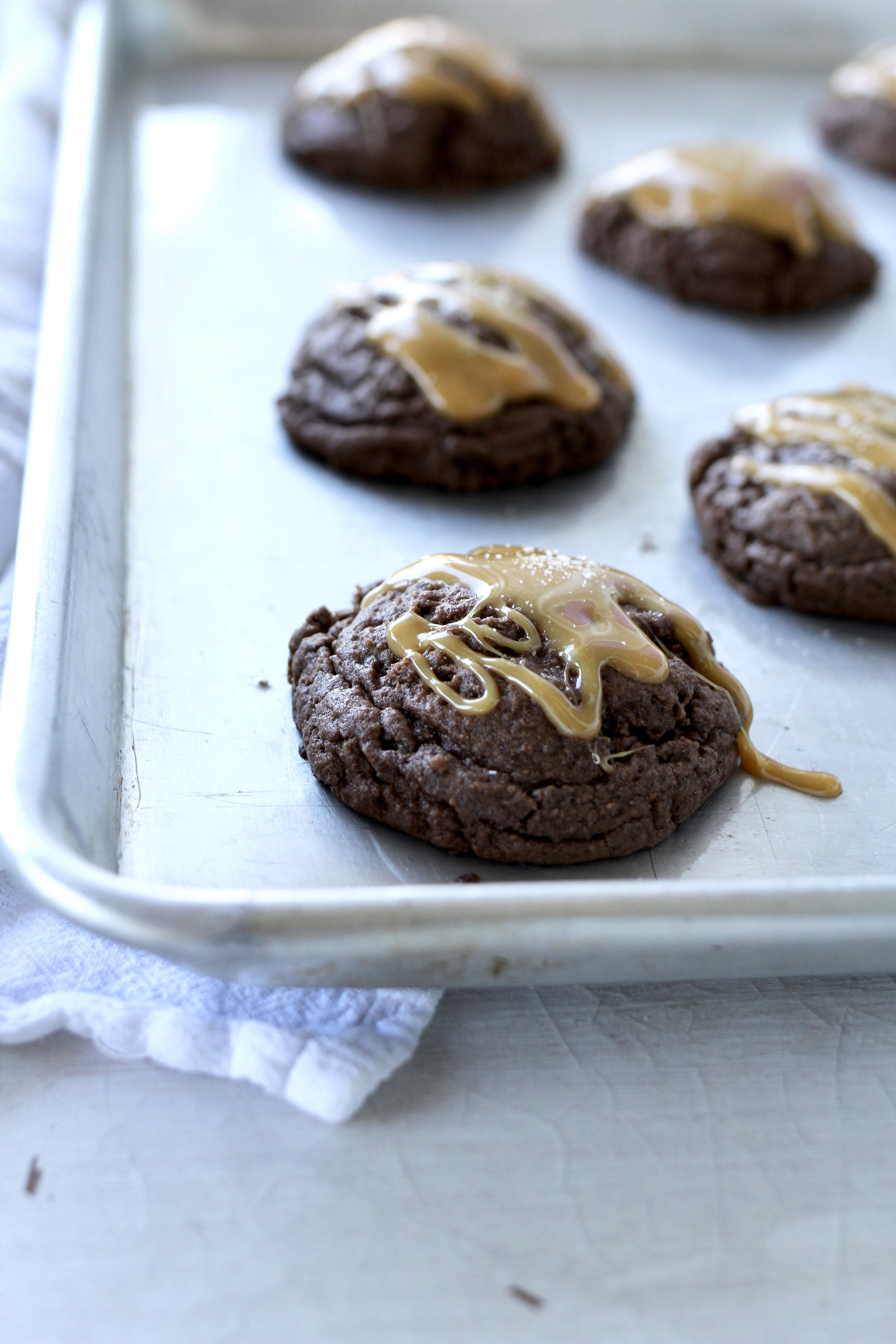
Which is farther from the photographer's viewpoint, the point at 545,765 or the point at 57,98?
the point at 57,98

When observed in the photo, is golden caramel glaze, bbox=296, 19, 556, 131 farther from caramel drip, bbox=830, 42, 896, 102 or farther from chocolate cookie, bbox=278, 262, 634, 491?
chocolate cookie, bbox=278, 262, 634, 491

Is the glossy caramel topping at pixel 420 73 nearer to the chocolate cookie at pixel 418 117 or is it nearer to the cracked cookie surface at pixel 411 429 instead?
the chocolate cookie at pixel 418 117

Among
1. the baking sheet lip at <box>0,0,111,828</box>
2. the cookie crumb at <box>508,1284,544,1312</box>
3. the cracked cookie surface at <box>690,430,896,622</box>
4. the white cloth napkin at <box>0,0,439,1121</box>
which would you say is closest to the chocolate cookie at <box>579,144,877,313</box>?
the cracked cookie surface at <box>690,430,896,622</box>

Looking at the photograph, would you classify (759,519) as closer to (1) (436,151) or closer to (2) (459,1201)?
(2) (459,1201)

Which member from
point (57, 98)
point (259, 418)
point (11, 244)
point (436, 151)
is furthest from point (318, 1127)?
point (57, 98)

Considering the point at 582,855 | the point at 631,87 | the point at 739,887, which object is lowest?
the point at 582,855

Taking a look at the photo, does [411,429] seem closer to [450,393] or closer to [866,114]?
[450,393]

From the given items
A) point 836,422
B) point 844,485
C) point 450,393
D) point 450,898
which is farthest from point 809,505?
point 450,898

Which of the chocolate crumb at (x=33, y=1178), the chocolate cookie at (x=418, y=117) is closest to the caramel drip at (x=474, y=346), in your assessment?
the chocolate cookie at (x=418, y=117)
